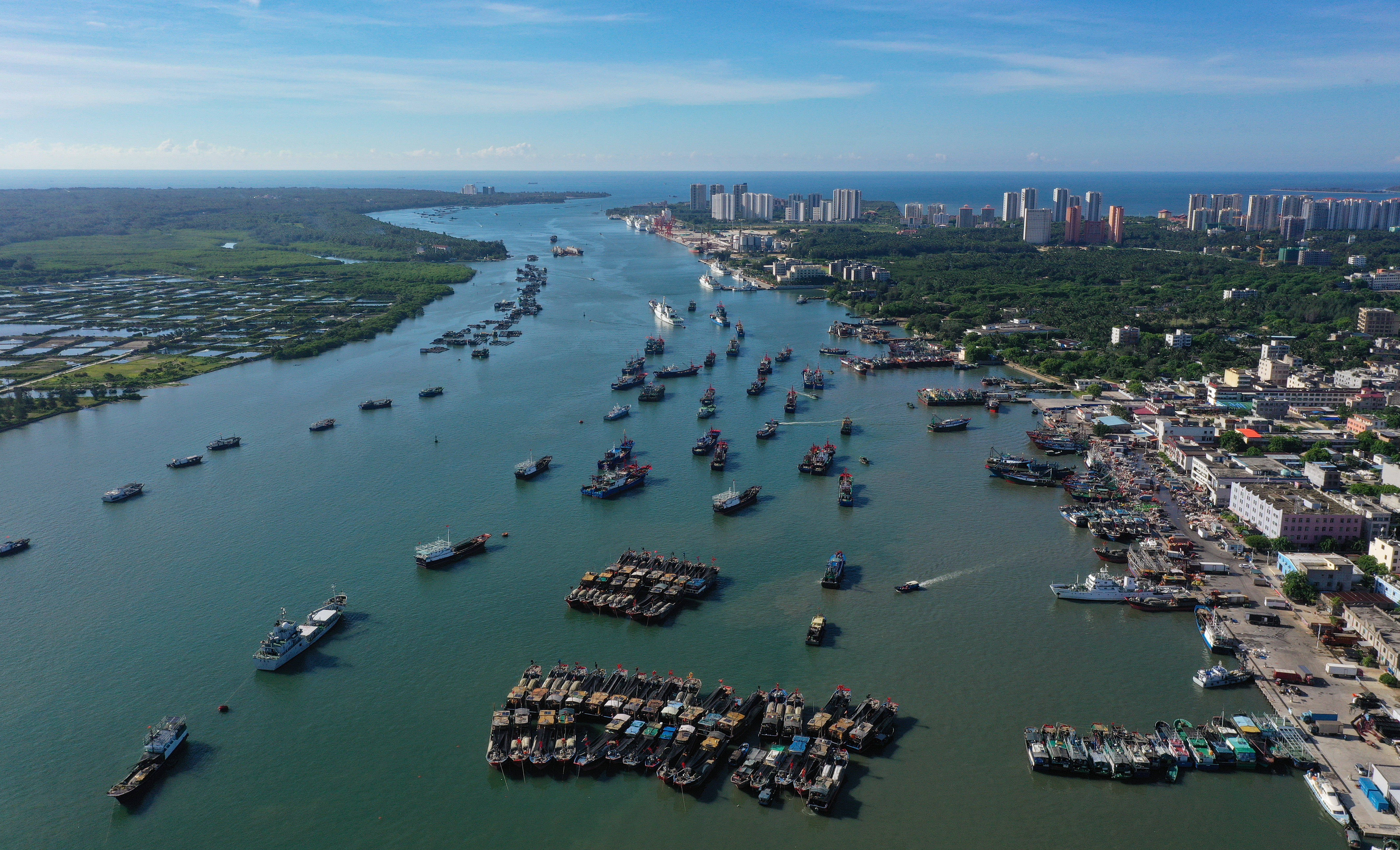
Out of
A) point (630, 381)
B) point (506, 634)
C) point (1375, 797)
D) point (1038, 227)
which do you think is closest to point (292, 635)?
point (506, 634)

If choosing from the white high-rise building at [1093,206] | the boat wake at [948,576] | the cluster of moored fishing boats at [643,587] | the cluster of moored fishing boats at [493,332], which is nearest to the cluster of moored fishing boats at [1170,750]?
the boat wake at [948,576]

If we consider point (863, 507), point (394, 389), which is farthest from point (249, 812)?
point (394, 389)

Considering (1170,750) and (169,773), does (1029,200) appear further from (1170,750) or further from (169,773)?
(169,773)

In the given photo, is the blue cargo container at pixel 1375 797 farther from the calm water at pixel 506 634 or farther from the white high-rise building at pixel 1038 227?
the white high-rise building at pixel 1038 227

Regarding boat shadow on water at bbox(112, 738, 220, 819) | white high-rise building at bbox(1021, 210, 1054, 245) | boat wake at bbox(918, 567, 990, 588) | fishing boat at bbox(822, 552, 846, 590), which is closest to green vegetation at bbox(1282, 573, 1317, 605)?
boat wake at bbox(918, 567, 990, 588)

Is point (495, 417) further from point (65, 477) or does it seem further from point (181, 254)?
point (181, 254)

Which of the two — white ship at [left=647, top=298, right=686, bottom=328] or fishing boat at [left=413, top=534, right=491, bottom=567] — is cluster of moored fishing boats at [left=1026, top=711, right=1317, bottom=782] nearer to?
fishing boat at [left=413, top=534, right=491, bottom=567]
